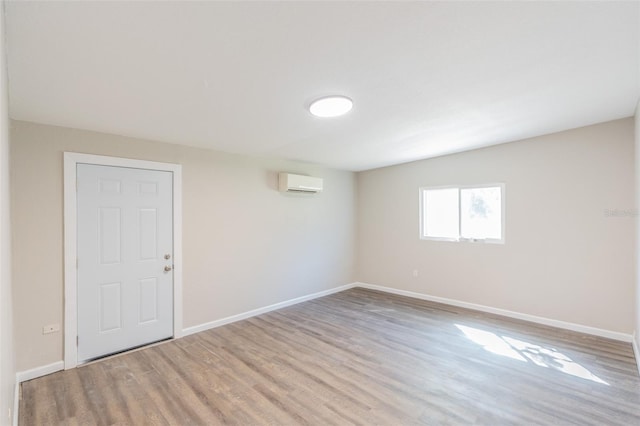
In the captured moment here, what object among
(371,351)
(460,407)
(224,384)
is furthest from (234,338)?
(460,407)

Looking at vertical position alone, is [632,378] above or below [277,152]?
below

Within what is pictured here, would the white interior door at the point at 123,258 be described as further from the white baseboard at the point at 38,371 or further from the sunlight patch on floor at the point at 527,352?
the sunlight patch on floor at the point at 527,352

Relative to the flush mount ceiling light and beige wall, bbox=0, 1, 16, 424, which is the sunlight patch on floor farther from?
beige wall, bbox=0, 1, 16, 424

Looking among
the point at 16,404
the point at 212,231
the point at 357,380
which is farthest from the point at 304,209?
the point at 16,404

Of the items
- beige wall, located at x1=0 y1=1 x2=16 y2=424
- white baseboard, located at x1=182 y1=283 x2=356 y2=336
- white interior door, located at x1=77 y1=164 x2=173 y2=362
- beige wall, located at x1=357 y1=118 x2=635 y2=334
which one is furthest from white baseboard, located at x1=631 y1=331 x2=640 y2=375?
white interior door, located at x1=77 y1=164 x2=173 y2=362

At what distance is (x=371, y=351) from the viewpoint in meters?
3.09

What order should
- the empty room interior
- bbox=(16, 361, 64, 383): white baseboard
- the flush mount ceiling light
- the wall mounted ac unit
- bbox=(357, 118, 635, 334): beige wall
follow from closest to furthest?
the empty room interior, the flush mount ceiling light, bbox=(16, 361, 64, 383): white baseboard, bbox=(357, 118, 635, 334): beige wall, the wall mounted ac unit

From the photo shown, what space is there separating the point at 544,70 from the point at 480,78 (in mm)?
418

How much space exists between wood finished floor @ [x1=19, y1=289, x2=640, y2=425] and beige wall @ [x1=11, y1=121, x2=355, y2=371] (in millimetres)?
534

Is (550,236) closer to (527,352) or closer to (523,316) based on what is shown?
(523,316)

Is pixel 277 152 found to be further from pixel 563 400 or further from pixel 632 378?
pixel 632 378

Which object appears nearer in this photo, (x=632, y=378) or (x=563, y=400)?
(x=563, y=400)

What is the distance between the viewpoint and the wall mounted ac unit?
14.8 ft

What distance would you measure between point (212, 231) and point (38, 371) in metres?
2.05
